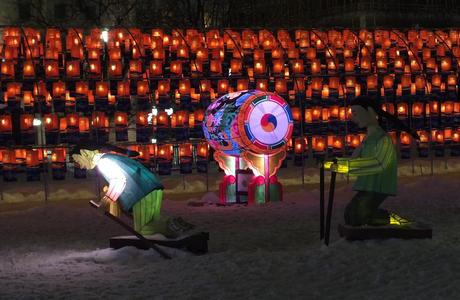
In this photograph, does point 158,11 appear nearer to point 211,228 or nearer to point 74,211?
point 74,211

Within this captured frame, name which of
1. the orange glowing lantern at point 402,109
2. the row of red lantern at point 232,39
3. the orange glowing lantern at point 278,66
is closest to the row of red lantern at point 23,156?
the row of red lantern at point 232,39

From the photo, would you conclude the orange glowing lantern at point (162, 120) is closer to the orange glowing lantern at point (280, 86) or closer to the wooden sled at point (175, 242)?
the orange glowing lantern at point (280, 86)

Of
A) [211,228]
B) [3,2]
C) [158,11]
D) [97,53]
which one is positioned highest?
[3,2]

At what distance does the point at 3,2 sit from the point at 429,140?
34.0 metres

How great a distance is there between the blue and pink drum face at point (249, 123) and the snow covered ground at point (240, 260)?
116 centimetres

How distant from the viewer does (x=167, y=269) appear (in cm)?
858

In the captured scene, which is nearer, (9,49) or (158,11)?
(9,49)

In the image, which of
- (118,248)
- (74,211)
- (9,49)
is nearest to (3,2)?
(9,49)

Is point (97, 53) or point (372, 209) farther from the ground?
point (97, 53)

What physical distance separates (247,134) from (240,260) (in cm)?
543

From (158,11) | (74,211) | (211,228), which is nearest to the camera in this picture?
(211,228)

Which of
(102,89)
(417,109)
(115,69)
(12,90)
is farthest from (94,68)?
(417,109)

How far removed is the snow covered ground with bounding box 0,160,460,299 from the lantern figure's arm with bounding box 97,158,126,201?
717 mm

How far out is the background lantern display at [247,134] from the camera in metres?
14.1
